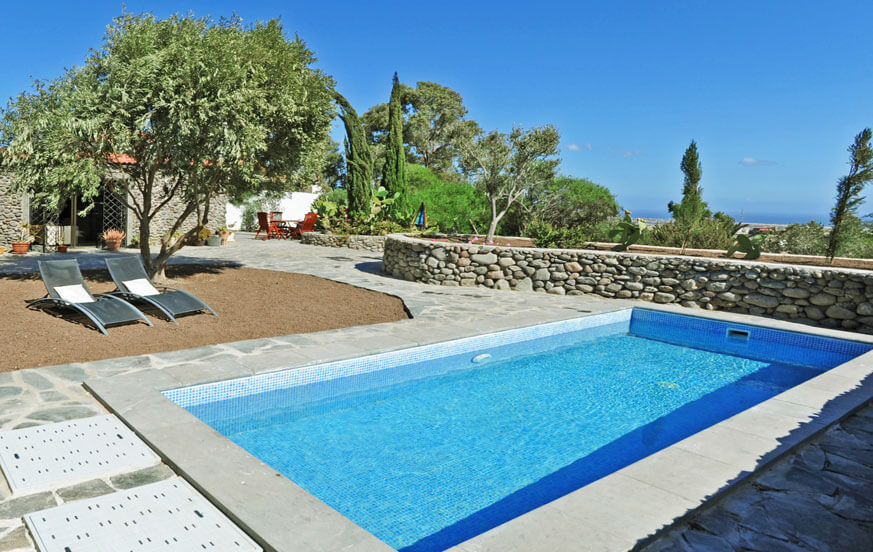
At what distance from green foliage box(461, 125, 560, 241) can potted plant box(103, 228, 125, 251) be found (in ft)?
36.3

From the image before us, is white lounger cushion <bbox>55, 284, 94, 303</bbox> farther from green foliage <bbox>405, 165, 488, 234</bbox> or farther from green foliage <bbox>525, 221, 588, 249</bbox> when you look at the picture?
green foliage <bbox>405, 165, 488, 234</bbox>

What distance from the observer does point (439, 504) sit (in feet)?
12.3

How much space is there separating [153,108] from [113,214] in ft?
37.7

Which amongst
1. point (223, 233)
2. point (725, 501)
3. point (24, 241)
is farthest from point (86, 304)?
Answer: point (223, 233)

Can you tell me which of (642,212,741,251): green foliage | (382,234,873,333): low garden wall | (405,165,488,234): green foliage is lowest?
(382,234,873,333): low garden wall

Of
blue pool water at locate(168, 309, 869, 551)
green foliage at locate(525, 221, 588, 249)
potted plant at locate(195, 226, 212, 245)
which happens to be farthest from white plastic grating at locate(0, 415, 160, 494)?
potted plant at locate(195, 226, 212, 245)

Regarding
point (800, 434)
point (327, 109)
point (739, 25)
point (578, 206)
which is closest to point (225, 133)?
point (327, 109)

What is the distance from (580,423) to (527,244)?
10.5 meters

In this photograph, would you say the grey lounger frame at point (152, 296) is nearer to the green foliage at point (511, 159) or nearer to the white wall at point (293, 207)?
the green foliage at point (511, 159)

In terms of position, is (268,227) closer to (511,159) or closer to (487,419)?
(511,159)

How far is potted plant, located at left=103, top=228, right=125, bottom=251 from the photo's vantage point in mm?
17062

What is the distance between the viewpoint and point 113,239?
672 inches

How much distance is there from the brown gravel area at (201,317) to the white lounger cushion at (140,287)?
290 mm

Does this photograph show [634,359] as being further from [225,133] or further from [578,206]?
[578,206]
